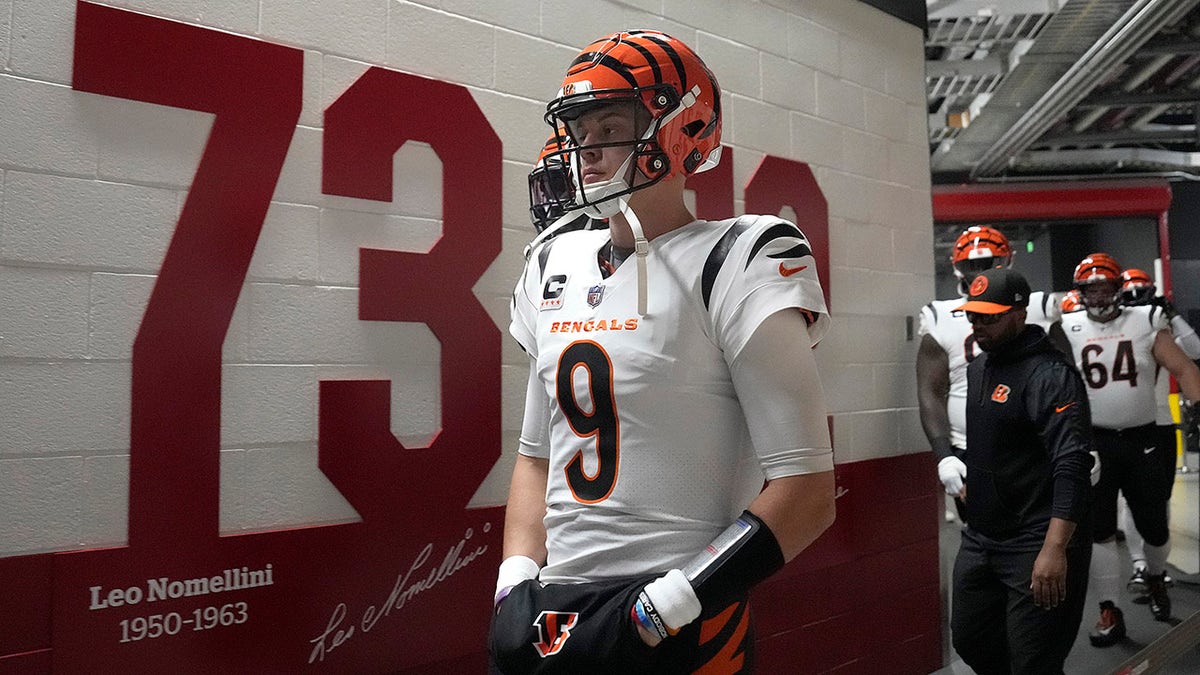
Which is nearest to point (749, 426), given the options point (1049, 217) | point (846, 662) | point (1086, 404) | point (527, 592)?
point (527, 592)

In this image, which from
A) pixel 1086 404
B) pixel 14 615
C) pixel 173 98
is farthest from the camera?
pixel 1086 404

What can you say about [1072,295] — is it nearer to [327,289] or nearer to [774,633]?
[774,633]

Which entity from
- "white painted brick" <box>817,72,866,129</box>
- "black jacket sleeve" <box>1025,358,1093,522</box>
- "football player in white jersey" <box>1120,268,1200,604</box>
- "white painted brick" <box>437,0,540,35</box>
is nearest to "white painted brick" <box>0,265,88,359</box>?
"white painted brick" <box>437,0,540,35</box>

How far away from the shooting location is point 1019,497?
8.93 feet

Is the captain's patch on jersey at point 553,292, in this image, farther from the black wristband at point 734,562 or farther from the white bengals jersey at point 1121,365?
the white bengals jersey at point 1121,365

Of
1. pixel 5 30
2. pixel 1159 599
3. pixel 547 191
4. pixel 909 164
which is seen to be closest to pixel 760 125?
pixel 909 164

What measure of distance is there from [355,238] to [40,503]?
2.77 feet

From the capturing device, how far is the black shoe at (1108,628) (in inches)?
159

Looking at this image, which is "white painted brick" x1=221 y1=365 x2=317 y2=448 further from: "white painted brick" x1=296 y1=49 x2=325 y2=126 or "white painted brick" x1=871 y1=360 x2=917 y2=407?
"white painted brick" x1=871 y1=360 x2=917 y2=407

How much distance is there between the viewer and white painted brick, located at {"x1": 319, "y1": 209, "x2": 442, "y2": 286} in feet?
6.89

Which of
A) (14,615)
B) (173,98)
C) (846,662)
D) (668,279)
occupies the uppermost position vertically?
(173,98)

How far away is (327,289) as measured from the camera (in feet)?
6.88

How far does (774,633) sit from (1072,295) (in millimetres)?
3353

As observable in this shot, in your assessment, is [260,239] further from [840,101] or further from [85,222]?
[840,101]
